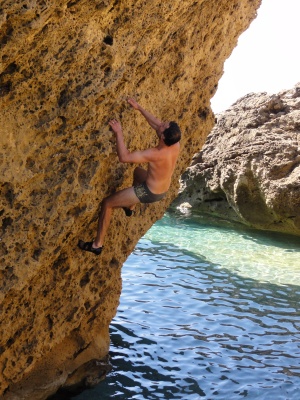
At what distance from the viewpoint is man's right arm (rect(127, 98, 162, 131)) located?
23.9 feet

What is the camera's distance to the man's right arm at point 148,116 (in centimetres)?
729

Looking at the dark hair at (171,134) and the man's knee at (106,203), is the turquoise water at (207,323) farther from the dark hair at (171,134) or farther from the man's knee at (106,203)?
the dark hair at (171,134)

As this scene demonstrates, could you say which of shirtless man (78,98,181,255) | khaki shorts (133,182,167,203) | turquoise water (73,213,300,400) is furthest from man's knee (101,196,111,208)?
turquoise water (73,213,300,400)

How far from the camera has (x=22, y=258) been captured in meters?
6.55

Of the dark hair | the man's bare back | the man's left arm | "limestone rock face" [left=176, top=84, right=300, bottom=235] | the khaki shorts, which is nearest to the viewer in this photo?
the man's left arm

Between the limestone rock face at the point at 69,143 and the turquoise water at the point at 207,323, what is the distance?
886 millimetres

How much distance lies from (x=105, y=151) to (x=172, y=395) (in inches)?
131

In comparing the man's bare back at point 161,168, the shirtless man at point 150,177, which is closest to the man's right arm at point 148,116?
the shirtless man at point 150,177

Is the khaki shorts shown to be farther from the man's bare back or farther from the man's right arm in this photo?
the man's right arm

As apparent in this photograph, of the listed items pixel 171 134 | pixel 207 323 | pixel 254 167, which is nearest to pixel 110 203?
pixel 171 134

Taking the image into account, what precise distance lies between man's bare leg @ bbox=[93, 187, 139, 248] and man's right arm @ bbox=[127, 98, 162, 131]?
719 millimetres

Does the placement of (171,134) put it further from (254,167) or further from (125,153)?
(254,167)

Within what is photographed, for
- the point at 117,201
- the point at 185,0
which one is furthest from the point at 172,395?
the point at 185,0

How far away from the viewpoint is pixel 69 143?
670 centimetres
